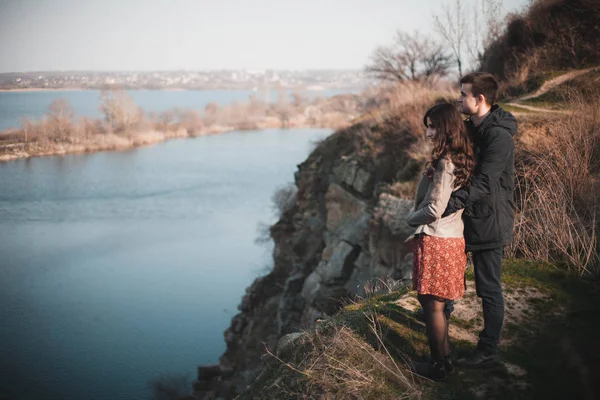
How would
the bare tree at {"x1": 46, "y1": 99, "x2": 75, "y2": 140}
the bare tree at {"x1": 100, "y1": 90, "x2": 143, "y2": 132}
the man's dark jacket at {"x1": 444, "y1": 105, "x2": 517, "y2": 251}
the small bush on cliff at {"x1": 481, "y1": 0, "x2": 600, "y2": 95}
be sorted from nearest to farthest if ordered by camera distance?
the man's dark jacket at {"x1": 444, "y1": 105, "x2": 517, "y2": 251} < the small bush on cliff at {"x1": 481, "y1": 0, "x2": 600, "y2": 95} < the bare tree at {"x1": 46, "y1": 99, "x2": 75, "y2": 140} < the bare tree at {"x1": 100, "y1": 90, "x2": 143, "y2": 132}

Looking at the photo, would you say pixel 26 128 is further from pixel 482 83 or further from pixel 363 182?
pixel 482 83

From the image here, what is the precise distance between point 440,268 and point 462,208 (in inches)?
17.7

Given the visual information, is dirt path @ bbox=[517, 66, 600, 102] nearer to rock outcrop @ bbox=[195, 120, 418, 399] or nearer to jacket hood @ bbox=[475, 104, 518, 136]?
rock outcrop @ bbox=[195, 120, 418, 399]

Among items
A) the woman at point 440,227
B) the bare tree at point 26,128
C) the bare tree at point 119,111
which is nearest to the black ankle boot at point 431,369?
the woman at point 440,227

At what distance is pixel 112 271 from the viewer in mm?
25625

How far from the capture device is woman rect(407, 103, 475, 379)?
3.08m

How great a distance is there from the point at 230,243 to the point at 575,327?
29085 mm

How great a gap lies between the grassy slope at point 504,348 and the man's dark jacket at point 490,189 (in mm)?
1046

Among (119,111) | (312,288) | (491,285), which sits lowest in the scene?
(312,288)

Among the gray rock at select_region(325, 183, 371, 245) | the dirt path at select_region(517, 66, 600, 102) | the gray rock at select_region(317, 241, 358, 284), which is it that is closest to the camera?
the dirt path at select_region(517, 66, 600, 102)

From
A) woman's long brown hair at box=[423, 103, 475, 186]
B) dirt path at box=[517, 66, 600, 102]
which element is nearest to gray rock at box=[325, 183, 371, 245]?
dirt path at box=[517, 66, 600, 102]

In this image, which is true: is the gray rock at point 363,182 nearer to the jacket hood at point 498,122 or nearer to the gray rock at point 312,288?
the gray rock at point 312,288

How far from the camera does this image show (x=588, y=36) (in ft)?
51.4

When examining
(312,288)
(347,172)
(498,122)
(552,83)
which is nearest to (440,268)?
(498,122)
